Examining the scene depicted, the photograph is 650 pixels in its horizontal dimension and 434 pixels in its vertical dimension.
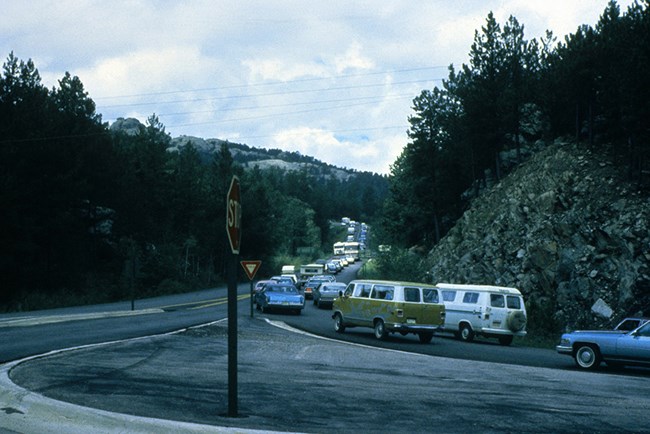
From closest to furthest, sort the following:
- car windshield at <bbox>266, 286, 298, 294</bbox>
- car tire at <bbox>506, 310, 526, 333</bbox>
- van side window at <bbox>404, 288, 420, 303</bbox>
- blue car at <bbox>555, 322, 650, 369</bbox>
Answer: blue car at <bbox>555, 322, 650, 369</bbox> < van side window at <bbox>404, 288, 420, 303</bbox> < car tire at <bbox>506, 310, 526, 333</bbox> < car windshield at <bbox>266, 286, 298, 294</bbox>

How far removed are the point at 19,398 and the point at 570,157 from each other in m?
45.3

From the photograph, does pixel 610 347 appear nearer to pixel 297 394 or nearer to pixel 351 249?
pixel 297 394

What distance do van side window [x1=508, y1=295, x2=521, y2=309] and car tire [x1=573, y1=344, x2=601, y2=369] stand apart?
9491 mm

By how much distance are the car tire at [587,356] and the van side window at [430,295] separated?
732cm

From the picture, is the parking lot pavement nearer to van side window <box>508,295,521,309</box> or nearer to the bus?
van side window <box>508,295,521,309</box>

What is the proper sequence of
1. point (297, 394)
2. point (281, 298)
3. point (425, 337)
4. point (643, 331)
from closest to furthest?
point (297, 394) → point (643, 331) → point (425, 337) → point (281, 298)

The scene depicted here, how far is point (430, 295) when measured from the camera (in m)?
26.5

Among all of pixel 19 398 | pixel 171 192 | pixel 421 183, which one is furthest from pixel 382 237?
pixel 19 398

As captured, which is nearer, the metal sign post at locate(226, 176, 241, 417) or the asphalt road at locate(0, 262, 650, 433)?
the metal sign post at locate(226, 176, 241, 417)

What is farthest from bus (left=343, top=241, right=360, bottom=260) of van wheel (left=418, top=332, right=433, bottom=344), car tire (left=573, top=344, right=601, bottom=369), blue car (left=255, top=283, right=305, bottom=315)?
car tire (left=573, top=344, right=601, bottom=369)

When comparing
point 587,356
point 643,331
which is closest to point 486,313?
point 587,356

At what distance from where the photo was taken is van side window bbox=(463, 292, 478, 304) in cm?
2931

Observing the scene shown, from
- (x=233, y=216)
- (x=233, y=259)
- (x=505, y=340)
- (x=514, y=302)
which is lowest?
(x=505, y=340)

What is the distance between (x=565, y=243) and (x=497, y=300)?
47.7ft
